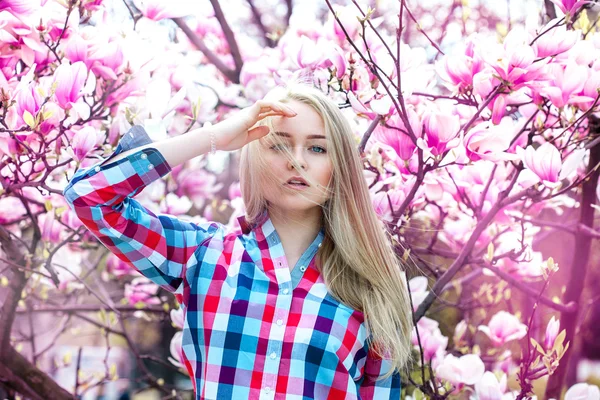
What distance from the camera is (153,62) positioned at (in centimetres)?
141

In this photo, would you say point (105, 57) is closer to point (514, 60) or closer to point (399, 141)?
point (399, 141)

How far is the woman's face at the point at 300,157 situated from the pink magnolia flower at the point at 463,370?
1.54 feet

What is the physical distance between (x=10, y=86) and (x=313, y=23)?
0.78 m

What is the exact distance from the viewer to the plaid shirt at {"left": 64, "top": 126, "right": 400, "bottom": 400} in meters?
1.10

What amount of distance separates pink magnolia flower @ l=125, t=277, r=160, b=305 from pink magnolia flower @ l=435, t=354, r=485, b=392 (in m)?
1.00

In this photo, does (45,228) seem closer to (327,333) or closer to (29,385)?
(29,385)

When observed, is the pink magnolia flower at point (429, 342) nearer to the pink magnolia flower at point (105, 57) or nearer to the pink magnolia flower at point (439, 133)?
the pink magnolia flower at point (439, 133)

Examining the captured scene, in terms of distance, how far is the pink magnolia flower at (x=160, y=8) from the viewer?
4.82ft

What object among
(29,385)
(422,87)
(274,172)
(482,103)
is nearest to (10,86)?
(274,172)

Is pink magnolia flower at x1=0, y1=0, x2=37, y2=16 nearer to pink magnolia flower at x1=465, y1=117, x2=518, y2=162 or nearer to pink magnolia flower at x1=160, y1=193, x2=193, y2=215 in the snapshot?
pink magnolia flower at x1=160, y1=193, x2=193, y2=215

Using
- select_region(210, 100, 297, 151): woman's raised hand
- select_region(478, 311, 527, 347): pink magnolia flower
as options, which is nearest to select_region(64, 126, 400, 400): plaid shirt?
select_region(210, 100, 297, 151): woman's raised hand

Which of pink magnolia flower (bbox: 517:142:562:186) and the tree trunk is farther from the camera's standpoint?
the tree trunk

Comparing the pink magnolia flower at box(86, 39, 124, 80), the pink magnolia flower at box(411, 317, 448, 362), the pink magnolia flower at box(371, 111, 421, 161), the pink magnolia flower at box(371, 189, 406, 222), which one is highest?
the pink magnolia flower at box(86, 39, 124, 80)

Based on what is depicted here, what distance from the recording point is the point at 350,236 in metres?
1.26
